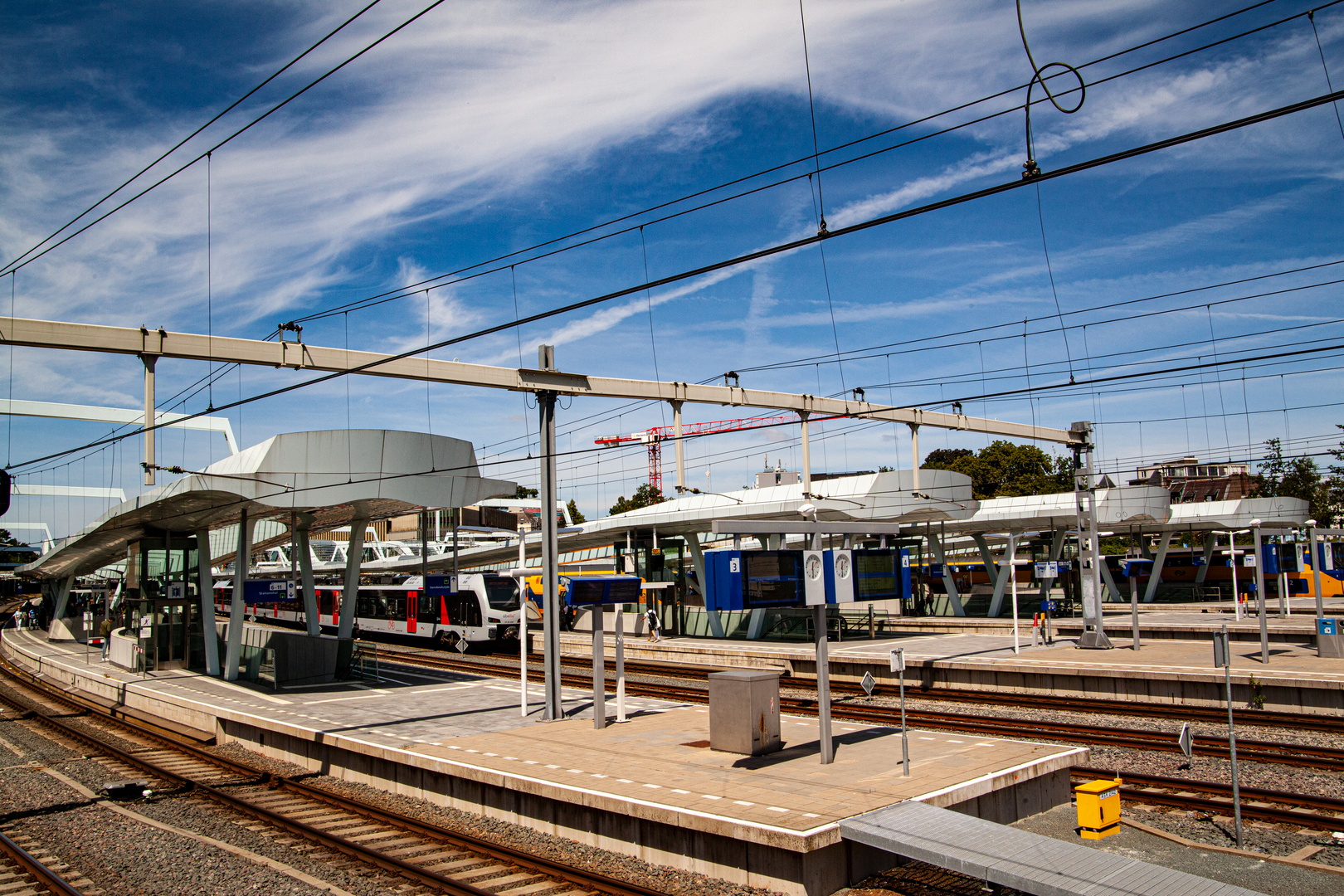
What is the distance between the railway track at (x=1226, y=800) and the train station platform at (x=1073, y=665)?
22.8 ft

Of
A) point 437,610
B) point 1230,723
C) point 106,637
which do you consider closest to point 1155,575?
point 437,610

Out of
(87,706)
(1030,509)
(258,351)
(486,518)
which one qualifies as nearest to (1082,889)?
(258,351)

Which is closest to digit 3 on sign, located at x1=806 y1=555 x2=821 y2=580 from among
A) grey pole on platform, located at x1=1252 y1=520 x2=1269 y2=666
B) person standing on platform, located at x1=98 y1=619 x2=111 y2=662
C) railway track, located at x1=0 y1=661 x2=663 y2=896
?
railway track, located at x1=0 y1=661 x2=663 y2=896

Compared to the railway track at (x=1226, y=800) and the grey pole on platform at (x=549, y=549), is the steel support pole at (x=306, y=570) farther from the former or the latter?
the railway track at (x=1226, y=800)

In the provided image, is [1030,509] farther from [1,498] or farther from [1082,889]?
[1,498]

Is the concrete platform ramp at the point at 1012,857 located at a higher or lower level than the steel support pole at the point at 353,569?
lower

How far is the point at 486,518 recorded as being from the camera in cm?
8819

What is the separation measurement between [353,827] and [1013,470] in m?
74.7

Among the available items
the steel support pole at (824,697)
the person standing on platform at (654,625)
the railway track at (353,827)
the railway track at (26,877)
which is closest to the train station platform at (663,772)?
the steel support pole at (824,697)

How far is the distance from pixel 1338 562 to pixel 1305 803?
18.5 meters

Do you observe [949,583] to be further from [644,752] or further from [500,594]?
[644,752]

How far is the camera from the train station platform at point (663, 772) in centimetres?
916

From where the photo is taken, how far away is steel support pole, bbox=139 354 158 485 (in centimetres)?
1988

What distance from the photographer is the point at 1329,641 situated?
21.7m
